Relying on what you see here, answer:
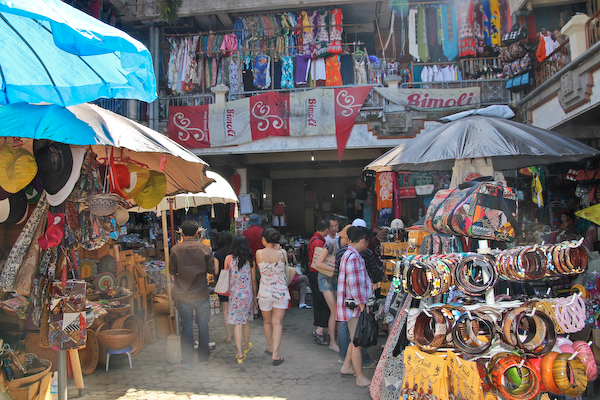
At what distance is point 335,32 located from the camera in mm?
10820

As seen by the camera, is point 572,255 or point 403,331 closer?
point 572,255

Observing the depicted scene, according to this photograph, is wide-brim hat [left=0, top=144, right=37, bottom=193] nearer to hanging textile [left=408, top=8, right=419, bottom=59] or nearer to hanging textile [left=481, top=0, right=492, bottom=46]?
hanging textile [left=408, top=8, right=419, bottom=59]

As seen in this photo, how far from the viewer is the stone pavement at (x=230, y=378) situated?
4.08 meters

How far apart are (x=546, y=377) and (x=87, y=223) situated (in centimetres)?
349

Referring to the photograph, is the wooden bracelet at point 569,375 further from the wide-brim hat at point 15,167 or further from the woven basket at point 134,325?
the woven basket at point 134,325

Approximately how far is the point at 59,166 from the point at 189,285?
88.5 inches

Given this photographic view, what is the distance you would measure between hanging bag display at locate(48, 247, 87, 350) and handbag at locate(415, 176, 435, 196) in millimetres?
7229

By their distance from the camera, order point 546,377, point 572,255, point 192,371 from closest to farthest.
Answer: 1. point 546,377
2. point 572,255
3. point 192,371

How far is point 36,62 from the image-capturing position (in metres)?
2.17

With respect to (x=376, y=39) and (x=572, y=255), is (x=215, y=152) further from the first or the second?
(x=572, y=255)

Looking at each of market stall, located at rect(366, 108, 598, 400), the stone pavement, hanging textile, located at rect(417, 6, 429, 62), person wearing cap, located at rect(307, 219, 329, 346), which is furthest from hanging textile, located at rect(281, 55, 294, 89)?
market stall, located at rect(366, 108, 598, 400)

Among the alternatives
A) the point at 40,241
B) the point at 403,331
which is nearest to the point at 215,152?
the point at 40,241

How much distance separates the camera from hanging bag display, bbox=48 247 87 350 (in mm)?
3158

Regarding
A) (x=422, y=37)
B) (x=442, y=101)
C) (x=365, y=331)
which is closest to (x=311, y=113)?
(x=442, y=101)
